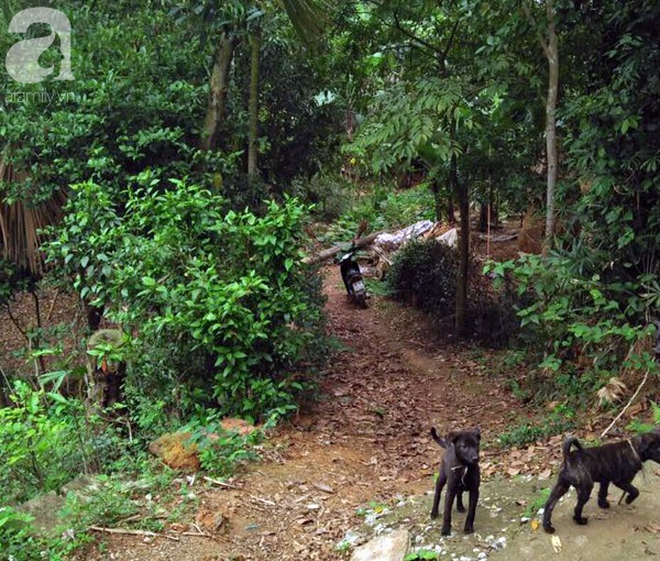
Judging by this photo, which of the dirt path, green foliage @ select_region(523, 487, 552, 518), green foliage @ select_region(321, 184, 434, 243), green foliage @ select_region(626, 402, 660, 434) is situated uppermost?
green foliage @ select_region(321, 184, 434, 243)

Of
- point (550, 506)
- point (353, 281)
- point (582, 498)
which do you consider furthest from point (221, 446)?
point (353, 281)

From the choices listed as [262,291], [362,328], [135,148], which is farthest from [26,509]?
[362,328]

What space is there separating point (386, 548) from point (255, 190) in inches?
239

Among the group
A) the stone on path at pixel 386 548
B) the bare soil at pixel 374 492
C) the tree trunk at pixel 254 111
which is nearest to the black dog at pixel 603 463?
the bare soil at pixel 374 492

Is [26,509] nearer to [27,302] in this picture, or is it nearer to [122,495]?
[122,495]

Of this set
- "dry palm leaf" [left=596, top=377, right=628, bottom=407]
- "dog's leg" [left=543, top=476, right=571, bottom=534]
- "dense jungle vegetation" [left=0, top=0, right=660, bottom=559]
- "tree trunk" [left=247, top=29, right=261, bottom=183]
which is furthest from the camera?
"tree trunk" [left=247, top=29, right=261, bottom=183]

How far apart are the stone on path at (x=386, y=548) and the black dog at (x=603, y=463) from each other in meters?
1.01

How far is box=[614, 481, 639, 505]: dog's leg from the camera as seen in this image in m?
3.72

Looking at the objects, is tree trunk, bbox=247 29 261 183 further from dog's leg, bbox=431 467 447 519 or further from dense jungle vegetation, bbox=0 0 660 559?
dog's leg, bbox=431 467 447 519

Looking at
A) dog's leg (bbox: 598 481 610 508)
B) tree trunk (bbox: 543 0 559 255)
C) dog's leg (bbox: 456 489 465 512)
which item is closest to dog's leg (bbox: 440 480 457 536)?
dog's leg (bbox: 456 489 465 512)

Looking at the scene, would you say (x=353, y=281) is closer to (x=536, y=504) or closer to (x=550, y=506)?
(x=536, y=504)

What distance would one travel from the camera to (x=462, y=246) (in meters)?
10.1

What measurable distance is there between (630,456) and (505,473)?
1.53 metres

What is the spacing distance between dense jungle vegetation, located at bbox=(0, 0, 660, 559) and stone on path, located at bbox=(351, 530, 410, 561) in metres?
1.60
